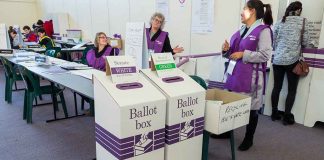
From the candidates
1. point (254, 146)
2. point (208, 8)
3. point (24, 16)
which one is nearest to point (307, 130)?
point (254, 146)

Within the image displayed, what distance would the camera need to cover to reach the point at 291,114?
11.2ft

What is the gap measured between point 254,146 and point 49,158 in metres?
2.00

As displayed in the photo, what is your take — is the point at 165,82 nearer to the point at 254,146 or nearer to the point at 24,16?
the point at 254,146

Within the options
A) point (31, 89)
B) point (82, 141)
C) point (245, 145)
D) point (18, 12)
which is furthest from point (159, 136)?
point (18, 12)

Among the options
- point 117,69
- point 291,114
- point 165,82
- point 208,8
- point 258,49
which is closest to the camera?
point 117,69

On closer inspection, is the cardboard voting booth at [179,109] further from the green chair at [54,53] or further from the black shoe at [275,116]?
the green chair at [54,53]

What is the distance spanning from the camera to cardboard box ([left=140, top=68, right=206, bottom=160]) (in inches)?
53.9

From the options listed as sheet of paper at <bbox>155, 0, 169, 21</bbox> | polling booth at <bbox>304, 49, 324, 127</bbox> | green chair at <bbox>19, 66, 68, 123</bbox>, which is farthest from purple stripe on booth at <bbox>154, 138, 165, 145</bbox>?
sheet of paper at <bbox>155, 0, 169, 21</bbox>

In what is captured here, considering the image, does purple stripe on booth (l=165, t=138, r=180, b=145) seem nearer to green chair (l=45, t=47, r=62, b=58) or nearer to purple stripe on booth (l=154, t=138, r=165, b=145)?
purple stripe on booth (l=154, t=138, r=165, b=145)

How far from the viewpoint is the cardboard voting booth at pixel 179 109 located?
54.0 inches

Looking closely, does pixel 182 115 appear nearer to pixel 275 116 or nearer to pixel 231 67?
pixel 231 67

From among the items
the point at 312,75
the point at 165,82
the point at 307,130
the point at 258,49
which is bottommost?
the point at 307,130

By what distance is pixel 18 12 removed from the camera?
9852 millimetres

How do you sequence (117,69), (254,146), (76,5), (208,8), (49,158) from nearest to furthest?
(117,69), (49,158), (254,146), (208,8), (76,5)
